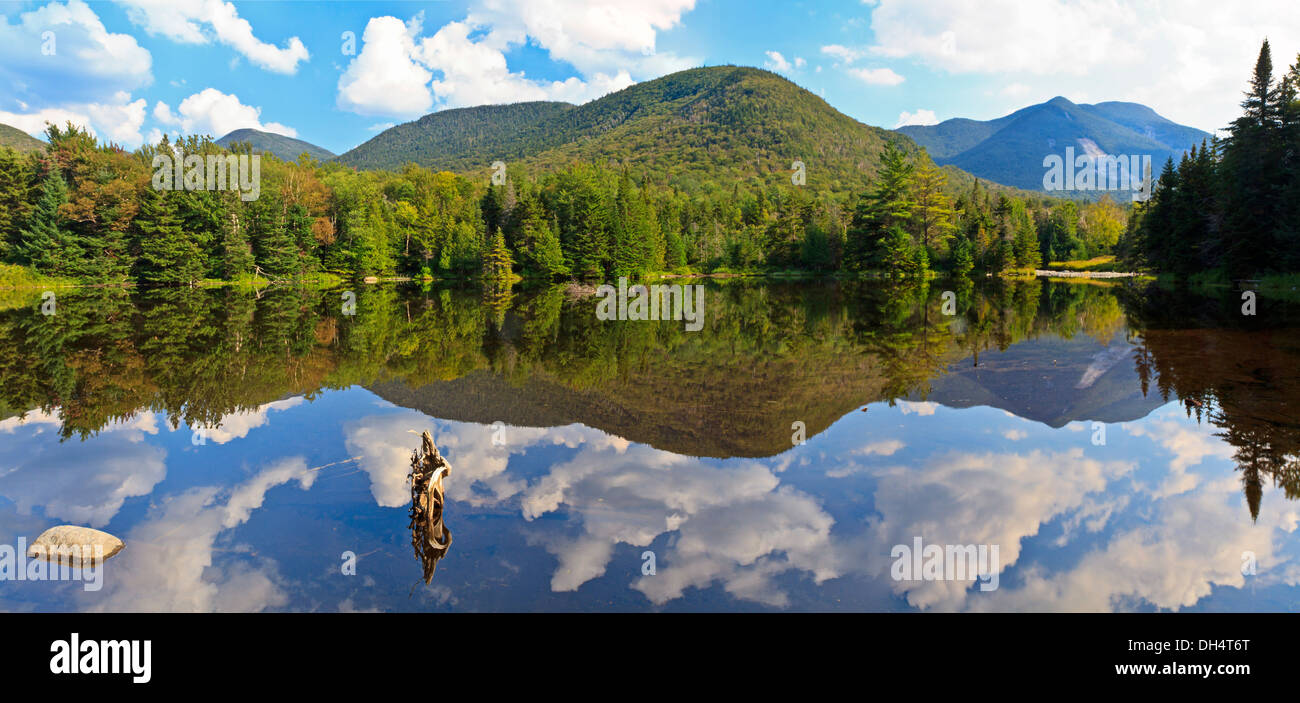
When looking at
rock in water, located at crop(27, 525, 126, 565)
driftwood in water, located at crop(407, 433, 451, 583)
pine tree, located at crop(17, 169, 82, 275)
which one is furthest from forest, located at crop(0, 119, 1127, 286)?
A: rock in water, located at crop(27, 525, 126, 565)

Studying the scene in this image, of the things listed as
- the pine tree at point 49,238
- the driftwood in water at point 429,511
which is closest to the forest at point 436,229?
the pine tree at point 49,238

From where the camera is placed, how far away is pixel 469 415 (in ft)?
43.8

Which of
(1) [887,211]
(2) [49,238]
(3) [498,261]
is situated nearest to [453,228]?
(3) [498,261]

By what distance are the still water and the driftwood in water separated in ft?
0.54

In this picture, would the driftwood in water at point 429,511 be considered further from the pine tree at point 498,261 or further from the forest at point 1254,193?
the pine tree at point 498,261

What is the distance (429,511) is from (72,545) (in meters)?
4.01

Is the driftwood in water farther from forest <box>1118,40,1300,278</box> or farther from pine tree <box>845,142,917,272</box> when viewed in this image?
pine tree <box>845,142,917,272</box>

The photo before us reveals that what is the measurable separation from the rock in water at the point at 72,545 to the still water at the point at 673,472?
8.6 inches

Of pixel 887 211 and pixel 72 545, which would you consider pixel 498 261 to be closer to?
pixel 887 211

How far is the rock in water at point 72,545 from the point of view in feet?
23.0

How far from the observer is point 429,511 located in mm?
7285
